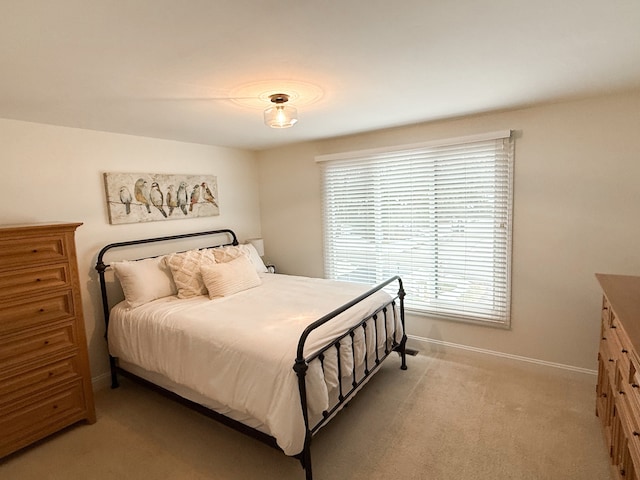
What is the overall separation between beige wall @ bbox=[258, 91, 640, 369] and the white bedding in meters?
1.17

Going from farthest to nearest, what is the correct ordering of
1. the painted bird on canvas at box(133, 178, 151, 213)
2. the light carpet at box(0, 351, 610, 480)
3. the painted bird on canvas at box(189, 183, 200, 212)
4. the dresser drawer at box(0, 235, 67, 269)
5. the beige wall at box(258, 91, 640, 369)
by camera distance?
the painted bird on canvas at box(189, 183, 200, 212) < the painted bird on canvas at box(133, 178, 151, 213) < the beige wall at box(258, 91, 640, 369) < the dresser drawer at box(0, 235, 67, 269) < the light carpet at box(0, 351, 610, 480)

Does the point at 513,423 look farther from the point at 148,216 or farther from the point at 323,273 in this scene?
the point at 148,216

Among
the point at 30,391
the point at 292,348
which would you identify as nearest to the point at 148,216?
the point at 30,391

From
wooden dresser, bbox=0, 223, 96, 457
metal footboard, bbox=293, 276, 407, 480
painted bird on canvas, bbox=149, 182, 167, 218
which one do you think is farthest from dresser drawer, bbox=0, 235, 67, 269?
metal footboard, bbox=293, 276, 407, 480

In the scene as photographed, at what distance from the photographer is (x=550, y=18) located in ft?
4.65

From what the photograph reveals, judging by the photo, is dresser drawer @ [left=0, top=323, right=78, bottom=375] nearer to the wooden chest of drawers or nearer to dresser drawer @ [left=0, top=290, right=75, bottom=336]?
dresser drawer @ [left=0, top=290, right=75, bottom=336]

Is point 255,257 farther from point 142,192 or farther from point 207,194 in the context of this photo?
point 142,192

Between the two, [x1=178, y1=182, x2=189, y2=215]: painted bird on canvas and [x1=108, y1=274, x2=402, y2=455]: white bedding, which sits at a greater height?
[x1=178, y1=182, x2=189, y2=215]: painted bird on canvas

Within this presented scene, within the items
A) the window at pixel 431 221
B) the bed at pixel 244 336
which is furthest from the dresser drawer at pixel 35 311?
the window at pixel 431 221

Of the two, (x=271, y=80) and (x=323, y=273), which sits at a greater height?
(x=271, y=80)

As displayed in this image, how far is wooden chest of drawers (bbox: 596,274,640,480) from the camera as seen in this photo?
1.37 m

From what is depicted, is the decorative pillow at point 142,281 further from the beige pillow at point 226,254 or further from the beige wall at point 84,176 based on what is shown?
the beige pillow at point 226,254

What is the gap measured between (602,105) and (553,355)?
205 cm

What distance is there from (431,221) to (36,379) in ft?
11.1
